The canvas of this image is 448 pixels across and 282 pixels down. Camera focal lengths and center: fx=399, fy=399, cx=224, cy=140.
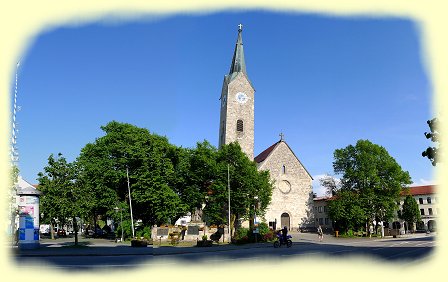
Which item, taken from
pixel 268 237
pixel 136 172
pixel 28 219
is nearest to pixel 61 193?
pixel 28 219

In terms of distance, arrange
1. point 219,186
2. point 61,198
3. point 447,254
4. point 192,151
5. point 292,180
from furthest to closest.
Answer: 1. point 292,180
2. point 192,151
3. point 219,186
4. point 61,198
5. point 447,254

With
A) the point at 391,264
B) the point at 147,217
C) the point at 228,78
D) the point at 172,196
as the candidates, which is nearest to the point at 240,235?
the point at 172,196

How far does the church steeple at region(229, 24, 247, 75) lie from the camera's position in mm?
72188

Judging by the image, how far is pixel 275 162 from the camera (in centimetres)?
6272

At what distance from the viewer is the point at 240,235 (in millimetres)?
39156

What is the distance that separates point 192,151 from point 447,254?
4109 cm

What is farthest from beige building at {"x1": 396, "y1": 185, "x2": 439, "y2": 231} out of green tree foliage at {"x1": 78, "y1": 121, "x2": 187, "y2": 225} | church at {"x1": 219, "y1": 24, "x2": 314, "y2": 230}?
green tree foliage at {"x1": 78, "y1": 121, "x2": 187, "y2": 225}

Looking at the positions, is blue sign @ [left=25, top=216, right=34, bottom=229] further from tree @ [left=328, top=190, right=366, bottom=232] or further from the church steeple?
the church steeple

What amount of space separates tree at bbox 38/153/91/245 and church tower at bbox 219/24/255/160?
Result: 34.6 m

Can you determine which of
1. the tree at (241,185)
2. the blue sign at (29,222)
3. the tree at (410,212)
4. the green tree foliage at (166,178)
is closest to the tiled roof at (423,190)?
the tree at (410,212)

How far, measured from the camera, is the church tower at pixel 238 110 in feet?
217

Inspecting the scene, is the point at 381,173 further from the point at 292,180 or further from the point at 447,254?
the point at 447,254

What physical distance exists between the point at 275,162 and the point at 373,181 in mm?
15171

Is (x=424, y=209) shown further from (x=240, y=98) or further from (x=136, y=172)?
(x=136, y=172)
